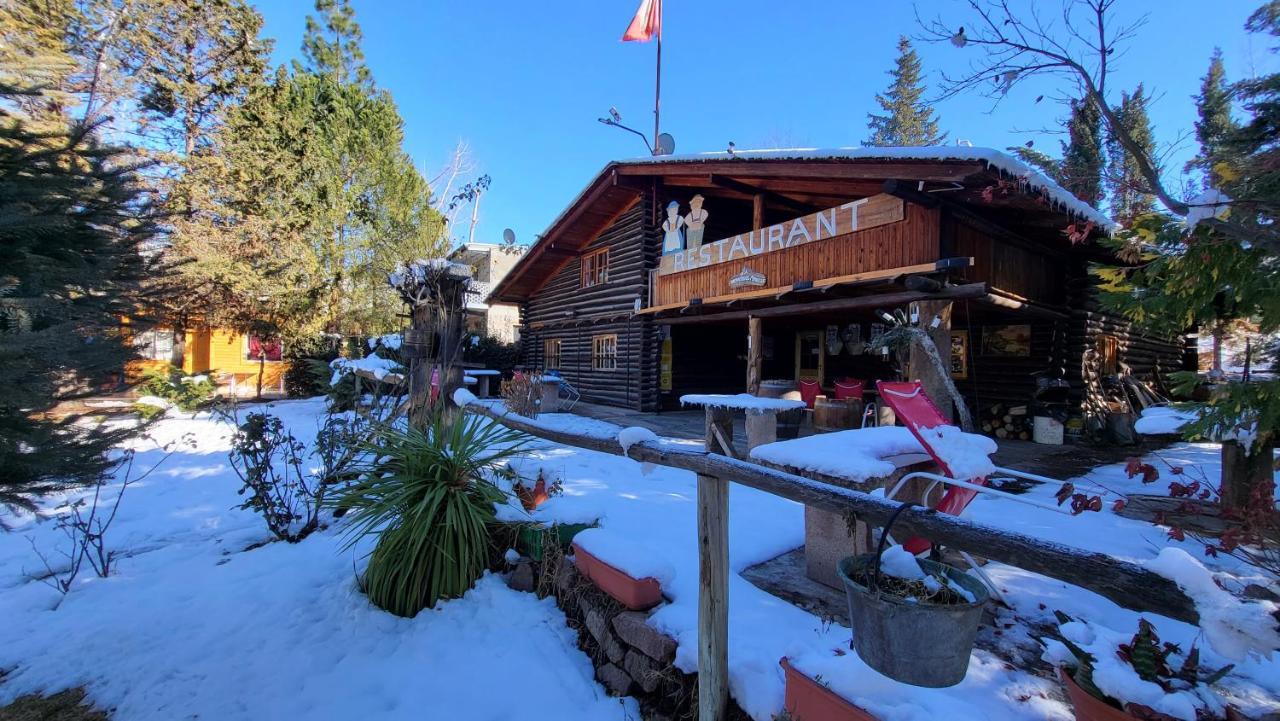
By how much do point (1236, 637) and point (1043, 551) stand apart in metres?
0.37

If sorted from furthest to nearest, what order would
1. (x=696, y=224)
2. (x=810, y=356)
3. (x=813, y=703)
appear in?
1. (x=810, y=356)
2. (x=696, y=224)
3. (x=813, y=703)

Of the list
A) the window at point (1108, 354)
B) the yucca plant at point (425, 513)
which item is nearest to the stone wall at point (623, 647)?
the yucca plant at point (425, 513)

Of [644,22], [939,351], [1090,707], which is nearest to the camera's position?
[1090,707]

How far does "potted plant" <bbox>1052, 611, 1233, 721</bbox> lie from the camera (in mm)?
1480

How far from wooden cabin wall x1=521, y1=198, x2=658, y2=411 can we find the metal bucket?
1074 centimetres

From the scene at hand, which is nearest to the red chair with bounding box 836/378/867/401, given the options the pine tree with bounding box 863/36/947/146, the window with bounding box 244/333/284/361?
the window with bounding box 244/333/284/361

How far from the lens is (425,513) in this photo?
3.78m

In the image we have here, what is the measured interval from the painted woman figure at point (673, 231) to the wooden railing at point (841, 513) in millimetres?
8495

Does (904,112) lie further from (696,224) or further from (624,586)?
(624,586)

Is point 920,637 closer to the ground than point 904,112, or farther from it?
closer to the ground

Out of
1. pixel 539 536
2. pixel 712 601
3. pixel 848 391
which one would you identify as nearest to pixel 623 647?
pixel 712 601

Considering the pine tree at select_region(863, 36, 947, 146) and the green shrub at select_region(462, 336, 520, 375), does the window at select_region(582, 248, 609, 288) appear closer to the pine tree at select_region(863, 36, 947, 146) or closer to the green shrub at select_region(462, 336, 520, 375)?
the green shrub at select_region(462, 336, 520, 375)

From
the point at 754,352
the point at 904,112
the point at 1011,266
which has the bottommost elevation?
the point at 754,352

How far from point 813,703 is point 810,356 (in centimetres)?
1164
